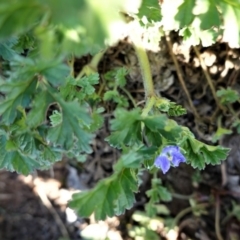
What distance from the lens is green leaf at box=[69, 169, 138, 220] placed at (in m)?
0.92

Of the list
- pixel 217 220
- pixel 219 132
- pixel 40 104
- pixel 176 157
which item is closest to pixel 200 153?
pixel 176 157

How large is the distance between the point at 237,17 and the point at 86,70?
0.55 metres

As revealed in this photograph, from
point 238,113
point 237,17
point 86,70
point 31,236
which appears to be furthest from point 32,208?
point 237,17

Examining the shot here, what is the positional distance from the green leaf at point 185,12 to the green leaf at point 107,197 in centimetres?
27

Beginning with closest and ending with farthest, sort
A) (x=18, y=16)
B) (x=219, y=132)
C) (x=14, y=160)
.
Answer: (x=18, y=16) < (x=14, y=160) < (x=219, y=132)

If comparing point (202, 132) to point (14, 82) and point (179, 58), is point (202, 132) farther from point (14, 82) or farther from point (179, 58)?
point (14, 82)

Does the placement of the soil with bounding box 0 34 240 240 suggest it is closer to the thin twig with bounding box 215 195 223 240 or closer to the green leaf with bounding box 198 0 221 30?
the thin twig with bounding box 215 195 223 240

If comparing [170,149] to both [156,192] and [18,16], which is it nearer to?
[18,16]

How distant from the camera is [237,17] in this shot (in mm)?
917

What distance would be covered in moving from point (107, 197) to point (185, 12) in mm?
334

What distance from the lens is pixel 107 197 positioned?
3.08 ft

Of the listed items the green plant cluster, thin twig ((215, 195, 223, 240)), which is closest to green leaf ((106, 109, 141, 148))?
the green plant cluster

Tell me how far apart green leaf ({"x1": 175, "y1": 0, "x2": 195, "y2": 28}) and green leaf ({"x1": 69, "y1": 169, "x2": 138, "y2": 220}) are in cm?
27

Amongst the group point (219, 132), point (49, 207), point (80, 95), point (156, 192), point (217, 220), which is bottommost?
point (49, 207)
